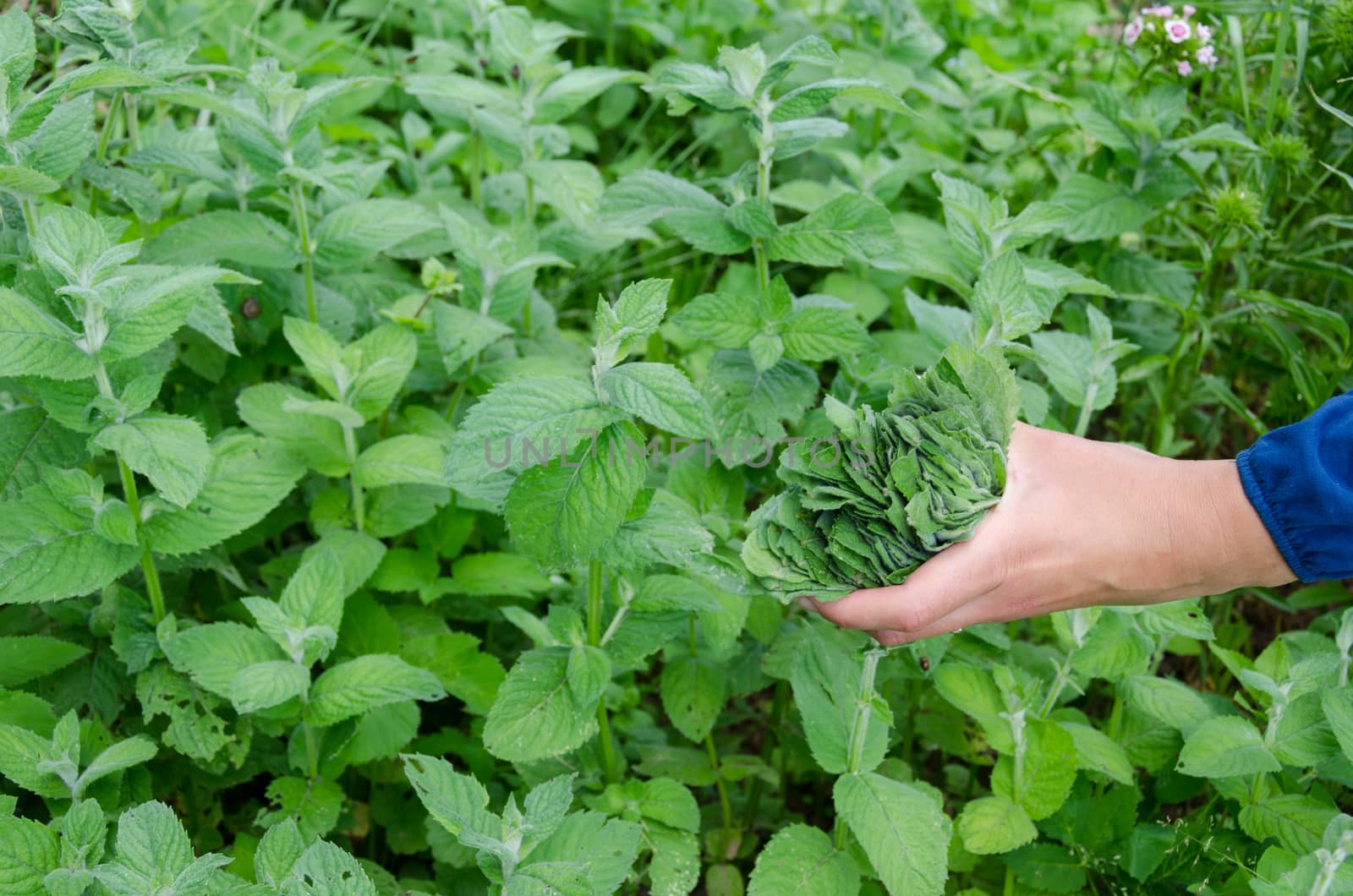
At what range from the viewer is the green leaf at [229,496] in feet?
6.54

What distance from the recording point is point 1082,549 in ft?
5.69

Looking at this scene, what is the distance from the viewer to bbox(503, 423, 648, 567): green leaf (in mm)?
1714

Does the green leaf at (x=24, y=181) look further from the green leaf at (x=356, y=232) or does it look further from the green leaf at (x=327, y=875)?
the green leaf at (x=327, y=875)

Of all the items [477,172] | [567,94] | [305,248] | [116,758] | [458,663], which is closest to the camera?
[116,758]

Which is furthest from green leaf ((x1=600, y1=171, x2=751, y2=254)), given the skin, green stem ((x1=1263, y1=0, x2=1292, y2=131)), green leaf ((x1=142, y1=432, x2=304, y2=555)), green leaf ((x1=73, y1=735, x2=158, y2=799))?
green stem ((x1=1263, y1=0, x2=1292, y2=131))

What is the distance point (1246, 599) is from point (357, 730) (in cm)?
249

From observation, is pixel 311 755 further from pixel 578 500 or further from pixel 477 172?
pixel 477 172

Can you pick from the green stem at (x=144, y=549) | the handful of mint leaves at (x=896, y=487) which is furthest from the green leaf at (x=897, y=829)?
the green stem at (x=144, y=549)

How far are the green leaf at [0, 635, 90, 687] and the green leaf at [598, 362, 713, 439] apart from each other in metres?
1.18

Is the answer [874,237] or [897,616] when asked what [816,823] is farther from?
[874,237]

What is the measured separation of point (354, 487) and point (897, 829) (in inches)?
48.7

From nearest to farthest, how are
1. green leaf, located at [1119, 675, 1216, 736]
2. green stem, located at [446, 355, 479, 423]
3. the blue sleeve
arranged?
the blue sleeve → green leaf, located at [1119, 675, 1216, 736] → green stem, located at [446, 355, 479, 423]

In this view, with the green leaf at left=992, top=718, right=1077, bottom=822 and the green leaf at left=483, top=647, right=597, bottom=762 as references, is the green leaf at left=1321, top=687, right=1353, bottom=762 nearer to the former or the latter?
the green leaf at left=992, top=718, right=1077, bottom=822

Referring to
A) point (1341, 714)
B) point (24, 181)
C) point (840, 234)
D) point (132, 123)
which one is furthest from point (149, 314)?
point (1341, 714)
